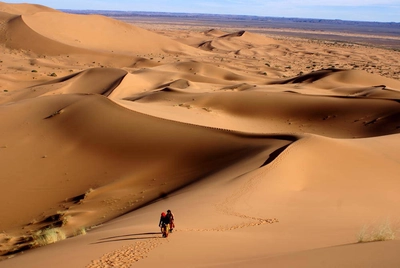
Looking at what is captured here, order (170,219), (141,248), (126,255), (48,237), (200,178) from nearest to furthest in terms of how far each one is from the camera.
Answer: (126,255) < (141,248) < (170,219) < (48,237) < (200,178)

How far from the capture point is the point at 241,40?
78562mm

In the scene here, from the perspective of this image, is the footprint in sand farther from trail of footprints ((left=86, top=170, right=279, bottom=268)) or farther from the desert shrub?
the desert shrub

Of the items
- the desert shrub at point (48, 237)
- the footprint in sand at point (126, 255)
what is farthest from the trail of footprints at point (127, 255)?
the desert shrub at point (48, 237)

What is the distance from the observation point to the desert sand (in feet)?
22.4

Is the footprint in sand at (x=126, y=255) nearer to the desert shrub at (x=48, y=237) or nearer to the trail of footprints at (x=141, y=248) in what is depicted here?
the trail of footprints at (x=141, y=248)

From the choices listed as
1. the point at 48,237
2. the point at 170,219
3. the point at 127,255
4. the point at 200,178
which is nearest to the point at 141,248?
the point at 127,255

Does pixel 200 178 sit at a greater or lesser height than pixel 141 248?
lesser

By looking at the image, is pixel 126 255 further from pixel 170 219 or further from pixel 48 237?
pixel 48 237

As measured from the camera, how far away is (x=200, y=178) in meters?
12.5

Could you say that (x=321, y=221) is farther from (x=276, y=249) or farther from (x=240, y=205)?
(x=276, y=249)

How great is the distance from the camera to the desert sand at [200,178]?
268 inches

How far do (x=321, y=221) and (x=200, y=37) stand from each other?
77.8 metres

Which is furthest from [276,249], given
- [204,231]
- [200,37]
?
[200,37]

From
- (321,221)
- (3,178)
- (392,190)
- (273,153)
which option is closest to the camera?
(321,221)
